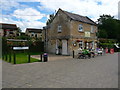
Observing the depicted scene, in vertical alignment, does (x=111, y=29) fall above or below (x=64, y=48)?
above

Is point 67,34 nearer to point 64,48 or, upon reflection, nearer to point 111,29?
point 64,48

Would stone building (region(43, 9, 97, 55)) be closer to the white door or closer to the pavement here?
the white door

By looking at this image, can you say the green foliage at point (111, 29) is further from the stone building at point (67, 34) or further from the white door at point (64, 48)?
the white door at point (64, 48)

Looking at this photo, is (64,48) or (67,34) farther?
(64,48)

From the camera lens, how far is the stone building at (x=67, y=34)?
70.3 feet

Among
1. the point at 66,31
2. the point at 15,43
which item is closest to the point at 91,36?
the point at 66,31

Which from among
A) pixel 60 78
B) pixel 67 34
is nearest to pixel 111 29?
pixel 67 34

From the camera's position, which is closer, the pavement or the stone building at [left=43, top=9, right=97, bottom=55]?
the pavement

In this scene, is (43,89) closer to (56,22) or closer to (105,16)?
(56,22)

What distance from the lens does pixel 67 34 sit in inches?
853

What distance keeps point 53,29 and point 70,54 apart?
600 cm

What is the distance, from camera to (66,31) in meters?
21.9

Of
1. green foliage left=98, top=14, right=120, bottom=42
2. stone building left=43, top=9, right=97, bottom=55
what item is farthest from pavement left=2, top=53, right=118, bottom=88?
green foliage left=98, top=14, right=120, bottom=42

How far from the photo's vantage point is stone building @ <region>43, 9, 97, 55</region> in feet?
70.3
